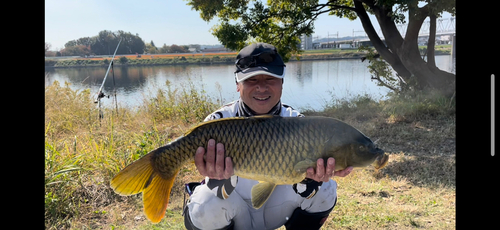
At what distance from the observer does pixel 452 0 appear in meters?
5.52

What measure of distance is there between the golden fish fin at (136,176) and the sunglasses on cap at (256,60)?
76cm

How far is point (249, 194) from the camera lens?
1988 millimetres

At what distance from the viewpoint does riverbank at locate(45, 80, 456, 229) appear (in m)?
2.65

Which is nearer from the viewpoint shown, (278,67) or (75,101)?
(278,67)

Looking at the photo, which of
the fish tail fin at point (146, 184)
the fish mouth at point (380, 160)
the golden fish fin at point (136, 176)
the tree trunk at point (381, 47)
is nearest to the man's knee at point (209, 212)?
the fish tail fin at point (146, 184)

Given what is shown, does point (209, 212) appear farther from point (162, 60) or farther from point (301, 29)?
point (162, 60)

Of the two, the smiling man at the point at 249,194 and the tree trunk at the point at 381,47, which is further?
the tree trunk at the point at 381,47

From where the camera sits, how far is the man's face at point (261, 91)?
6.56ft

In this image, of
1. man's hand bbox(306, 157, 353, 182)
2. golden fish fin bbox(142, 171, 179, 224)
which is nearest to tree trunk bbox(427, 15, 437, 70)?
man's hand bbox(306, 157, 353, 182)

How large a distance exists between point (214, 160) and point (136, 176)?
37cm

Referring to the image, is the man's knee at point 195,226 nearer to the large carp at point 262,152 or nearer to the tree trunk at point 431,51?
the large carp at point 262,152
